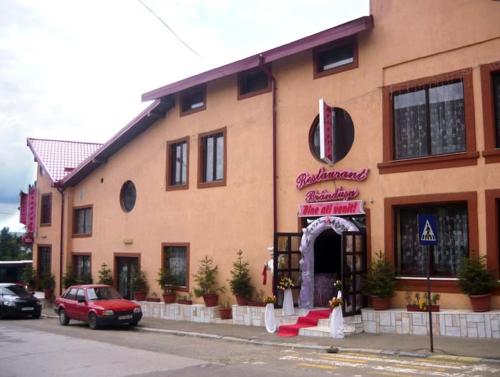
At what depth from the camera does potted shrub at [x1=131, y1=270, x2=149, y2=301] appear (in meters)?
22.9

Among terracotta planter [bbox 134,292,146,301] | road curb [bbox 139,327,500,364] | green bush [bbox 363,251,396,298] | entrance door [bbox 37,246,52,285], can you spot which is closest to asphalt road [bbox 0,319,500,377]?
road curb [bbox 139,327,500,364]

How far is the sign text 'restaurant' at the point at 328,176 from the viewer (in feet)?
52.4

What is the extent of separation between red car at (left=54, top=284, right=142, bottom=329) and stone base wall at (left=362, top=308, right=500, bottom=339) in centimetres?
792

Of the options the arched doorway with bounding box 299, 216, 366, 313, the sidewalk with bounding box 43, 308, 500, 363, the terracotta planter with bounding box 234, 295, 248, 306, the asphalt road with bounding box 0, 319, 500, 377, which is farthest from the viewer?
the terracotta planter with bounding box 234, 295, 248, 306

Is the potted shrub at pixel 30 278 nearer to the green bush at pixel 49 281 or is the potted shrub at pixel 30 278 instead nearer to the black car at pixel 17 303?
the green bush at pixel 49 281

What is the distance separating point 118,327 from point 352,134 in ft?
32.6

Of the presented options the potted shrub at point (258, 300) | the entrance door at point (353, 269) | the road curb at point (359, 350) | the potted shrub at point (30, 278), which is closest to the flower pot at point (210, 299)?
the potted shrub at point (258, 300)

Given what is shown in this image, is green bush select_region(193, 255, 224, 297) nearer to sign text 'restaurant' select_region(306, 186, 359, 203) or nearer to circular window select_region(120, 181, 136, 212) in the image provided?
sign text 'restaurant' select_region(306, 186, 359, 203)

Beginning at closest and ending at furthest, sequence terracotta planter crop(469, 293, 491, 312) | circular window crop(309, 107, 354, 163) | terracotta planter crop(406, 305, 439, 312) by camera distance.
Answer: terracotta planter crop(469, 293, 491, 312) < terracotta planter crop(406, 305, 439, 312) < circular window crop(309, 107, 354, 163)

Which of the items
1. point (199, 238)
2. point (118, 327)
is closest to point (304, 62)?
point (199, 238)

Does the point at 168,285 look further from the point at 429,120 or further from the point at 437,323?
the point at 429,120

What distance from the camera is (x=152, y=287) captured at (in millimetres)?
22922

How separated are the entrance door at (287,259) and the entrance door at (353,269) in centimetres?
211

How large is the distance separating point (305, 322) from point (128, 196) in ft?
39.5
